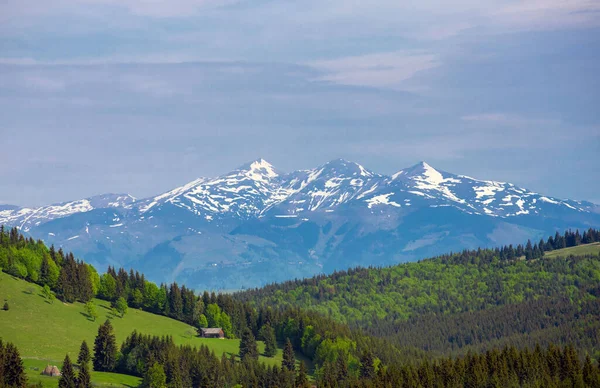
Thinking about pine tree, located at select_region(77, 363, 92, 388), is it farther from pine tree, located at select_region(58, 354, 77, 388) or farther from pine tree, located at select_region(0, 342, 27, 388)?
pine tree, located at select_region(0, 342, 27, 388)

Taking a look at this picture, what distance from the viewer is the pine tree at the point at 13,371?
17595 centimetres

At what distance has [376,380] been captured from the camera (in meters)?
195

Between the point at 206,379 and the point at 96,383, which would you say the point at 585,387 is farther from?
the point at 96,383

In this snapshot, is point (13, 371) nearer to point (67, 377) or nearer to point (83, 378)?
point (67, 377)

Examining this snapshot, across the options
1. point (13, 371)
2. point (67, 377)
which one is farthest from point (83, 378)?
point (13, 371)

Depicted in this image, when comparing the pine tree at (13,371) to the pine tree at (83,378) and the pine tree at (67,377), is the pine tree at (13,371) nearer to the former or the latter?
the pine tree at (67,377)

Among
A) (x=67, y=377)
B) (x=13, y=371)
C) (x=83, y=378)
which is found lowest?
(x=83, y=378)

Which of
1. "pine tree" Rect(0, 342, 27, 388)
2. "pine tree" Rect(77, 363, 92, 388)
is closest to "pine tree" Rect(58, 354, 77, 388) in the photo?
"pine tree" Rect(77, 363, 92, 388)

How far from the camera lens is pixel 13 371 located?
17862 cm

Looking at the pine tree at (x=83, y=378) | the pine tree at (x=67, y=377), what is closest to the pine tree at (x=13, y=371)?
the pine tree at (x=67, y=377)

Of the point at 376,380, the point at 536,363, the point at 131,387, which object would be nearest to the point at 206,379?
the point at 131,387

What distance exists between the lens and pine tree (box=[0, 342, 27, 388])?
577 feet

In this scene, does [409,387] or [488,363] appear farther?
[488,363]

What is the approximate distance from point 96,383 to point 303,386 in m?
43.9
